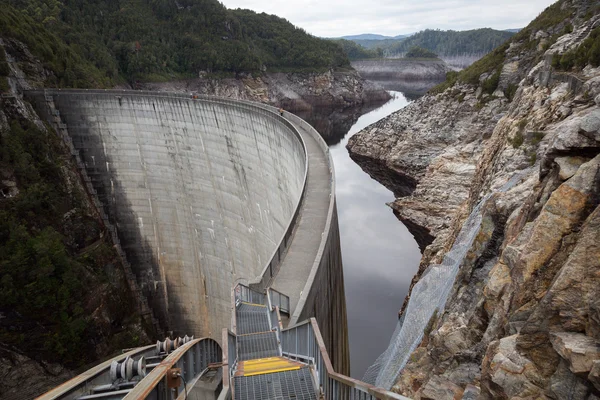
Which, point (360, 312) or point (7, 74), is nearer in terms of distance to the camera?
point (360, 312)

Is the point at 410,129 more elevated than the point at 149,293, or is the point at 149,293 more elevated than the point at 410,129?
the point at 410,129

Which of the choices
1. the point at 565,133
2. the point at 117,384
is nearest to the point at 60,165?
the point at 117,384

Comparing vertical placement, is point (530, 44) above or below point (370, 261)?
above

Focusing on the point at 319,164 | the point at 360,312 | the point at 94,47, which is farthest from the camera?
the point at 94,47

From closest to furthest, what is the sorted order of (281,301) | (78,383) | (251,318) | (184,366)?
(78,383) < (184,366) < (251,318) < (281,301)

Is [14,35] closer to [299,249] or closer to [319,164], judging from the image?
[319,164]

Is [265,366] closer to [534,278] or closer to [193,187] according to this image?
[534,278]

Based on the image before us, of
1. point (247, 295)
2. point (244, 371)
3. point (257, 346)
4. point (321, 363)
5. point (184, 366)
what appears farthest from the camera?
point (247, 295)

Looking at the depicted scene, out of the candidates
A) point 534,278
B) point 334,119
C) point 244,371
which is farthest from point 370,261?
point 334,119

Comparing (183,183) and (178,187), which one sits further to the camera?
(178,187)
